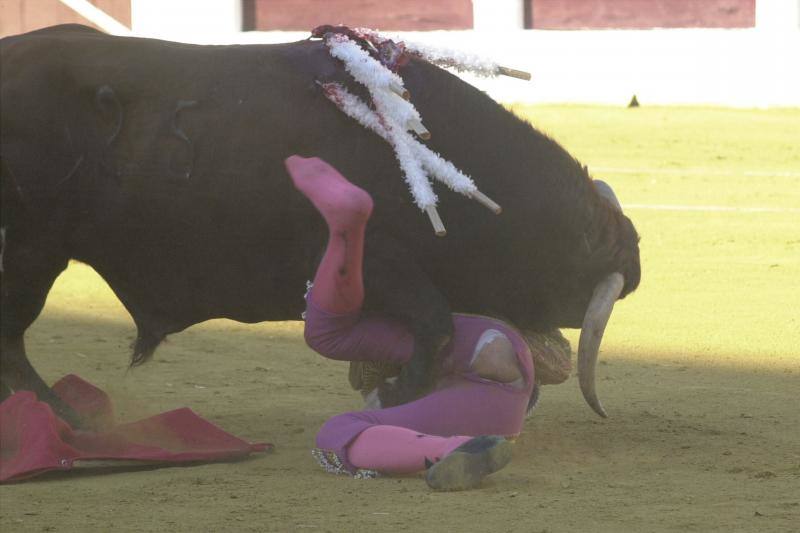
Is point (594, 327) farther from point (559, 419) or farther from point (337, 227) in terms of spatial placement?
point (337, 227)

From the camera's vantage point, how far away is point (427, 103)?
4.20 m

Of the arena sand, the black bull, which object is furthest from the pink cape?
the black bull

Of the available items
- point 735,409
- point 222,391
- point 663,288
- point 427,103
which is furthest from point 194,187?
point 663,288

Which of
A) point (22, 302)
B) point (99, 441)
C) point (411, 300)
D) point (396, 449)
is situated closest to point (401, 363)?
point (411, 300)

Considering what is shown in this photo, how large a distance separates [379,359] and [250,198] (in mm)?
507

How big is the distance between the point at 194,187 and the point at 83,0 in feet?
34.7

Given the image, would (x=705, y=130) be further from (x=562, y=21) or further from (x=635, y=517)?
(x=635, y=517)

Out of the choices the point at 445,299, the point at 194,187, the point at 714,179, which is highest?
the point at 194,187

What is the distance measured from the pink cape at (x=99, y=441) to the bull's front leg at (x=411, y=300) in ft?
1.56

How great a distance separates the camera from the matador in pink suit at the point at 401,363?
3.69 meters

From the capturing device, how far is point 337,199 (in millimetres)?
3697

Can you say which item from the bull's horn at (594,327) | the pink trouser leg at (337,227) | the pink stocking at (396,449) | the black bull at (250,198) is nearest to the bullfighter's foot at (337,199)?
the pink trouser leg at (337,227)

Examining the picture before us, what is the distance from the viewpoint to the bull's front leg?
3.98m

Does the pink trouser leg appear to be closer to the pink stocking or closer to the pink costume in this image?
the pink costume
